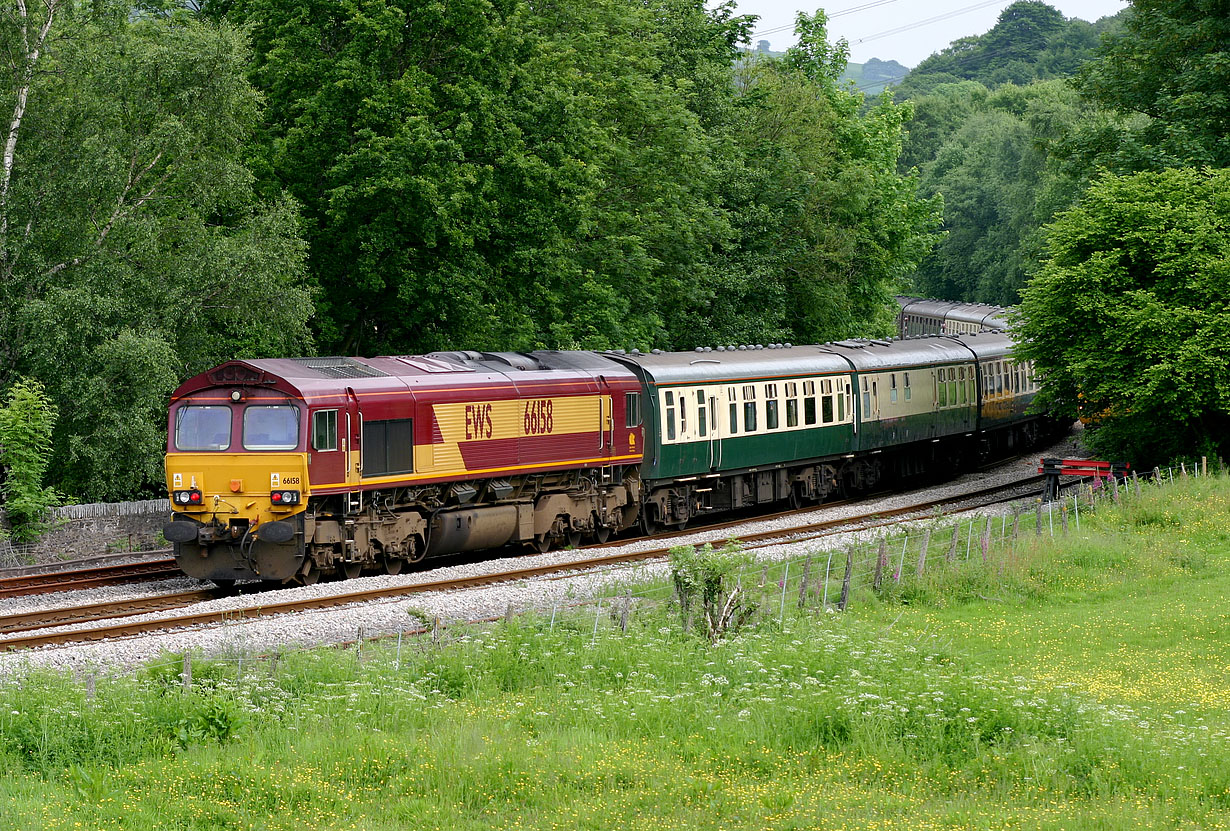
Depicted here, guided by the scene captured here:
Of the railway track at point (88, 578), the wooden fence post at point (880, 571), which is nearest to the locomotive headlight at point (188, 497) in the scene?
the railway track at point (88, 578)

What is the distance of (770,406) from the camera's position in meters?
35.2

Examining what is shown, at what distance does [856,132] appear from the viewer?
213 feet

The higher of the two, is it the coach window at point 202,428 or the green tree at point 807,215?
the green tree at point 807,215

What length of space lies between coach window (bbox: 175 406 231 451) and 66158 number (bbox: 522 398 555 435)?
627 centimetres

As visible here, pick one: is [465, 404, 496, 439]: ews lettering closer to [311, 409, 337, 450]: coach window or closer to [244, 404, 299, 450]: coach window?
[311, 409, 337, 450]: coach window

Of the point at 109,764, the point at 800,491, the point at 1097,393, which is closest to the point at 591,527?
the point at 800,491

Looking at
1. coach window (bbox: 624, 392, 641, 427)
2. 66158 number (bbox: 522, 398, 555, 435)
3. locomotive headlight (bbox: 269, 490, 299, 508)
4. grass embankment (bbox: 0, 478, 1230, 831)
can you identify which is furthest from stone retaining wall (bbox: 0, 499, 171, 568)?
grass embankment (bbox: 0, 478, 1230, 831)

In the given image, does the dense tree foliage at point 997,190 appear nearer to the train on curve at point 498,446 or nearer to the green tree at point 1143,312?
the green tree at point 1143,312

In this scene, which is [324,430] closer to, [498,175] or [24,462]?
[24,462]

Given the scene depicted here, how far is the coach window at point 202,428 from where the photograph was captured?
23094mm

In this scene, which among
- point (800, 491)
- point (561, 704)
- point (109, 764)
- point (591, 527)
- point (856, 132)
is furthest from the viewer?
point (856, 132)

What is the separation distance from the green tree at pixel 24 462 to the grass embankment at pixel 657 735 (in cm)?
1270

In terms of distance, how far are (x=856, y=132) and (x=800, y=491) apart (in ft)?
103

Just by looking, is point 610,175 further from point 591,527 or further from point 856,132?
point 856,132
